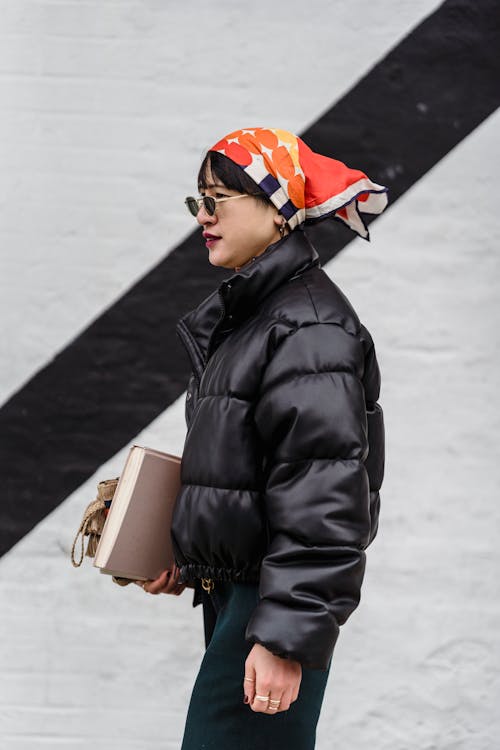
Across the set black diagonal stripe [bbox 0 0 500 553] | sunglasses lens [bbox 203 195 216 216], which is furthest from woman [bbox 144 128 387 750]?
black diagonal stripe [bbox 0 0 500 553]

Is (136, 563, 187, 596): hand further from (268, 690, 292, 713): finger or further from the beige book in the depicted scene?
(268, 690, 292, 713): finger

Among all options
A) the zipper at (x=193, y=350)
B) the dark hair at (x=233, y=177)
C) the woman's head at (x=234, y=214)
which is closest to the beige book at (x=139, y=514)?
the zipper at (x=193, y=350)

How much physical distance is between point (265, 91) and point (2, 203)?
80 cm

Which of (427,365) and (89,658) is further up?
(427,365)

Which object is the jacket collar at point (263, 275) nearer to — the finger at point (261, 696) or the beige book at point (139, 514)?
the beige book at point (139, 514)

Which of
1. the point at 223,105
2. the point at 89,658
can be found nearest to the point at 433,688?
the point at 89,658

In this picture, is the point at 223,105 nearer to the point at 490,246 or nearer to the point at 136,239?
the point at 136,239

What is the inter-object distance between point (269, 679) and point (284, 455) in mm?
351

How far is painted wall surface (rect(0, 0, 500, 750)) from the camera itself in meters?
2.69

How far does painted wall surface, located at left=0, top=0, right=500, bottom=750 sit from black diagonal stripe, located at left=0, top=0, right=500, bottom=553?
28 mm

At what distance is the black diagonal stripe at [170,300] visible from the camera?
2.72m

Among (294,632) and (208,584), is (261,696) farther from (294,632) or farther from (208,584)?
(208,584)

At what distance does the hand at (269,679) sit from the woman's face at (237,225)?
707mm

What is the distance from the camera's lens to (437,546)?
2.75m
